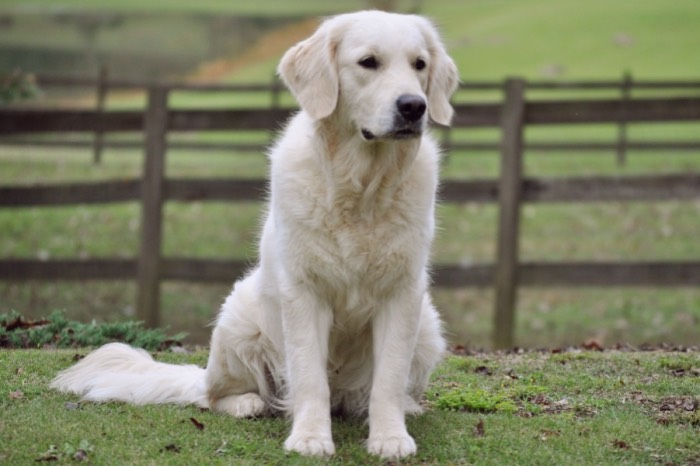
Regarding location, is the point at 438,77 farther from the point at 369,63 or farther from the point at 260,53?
the point at 260,53

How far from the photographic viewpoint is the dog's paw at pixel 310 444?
13.8 feet

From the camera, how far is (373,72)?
4395 millimetres

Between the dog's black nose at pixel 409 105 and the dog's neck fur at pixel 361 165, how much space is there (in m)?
0.21

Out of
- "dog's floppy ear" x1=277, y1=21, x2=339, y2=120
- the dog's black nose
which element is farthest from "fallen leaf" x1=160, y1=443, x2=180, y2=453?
the dog's black nose

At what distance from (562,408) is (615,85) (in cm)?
1310

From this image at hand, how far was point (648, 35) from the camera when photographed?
33.7 meters

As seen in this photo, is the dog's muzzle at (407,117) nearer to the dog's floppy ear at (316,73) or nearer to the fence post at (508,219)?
the dog's floppy ear at (316,73)

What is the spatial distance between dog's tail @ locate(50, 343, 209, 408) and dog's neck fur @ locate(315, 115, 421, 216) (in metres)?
1.32

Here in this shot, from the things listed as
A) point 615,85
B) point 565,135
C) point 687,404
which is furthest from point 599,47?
point 687,404

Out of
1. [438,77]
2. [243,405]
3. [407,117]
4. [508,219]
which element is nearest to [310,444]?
[243,405]

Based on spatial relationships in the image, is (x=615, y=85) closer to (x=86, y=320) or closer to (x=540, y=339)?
(x=540, y=339)

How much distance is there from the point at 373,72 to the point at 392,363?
122 centimetres

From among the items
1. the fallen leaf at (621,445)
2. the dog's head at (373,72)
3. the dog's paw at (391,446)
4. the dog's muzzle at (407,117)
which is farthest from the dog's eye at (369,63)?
the fallen leaf at (621,445)

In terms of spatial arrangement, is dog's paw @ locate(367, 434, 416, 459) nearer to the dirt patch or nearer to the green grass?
the green grass
